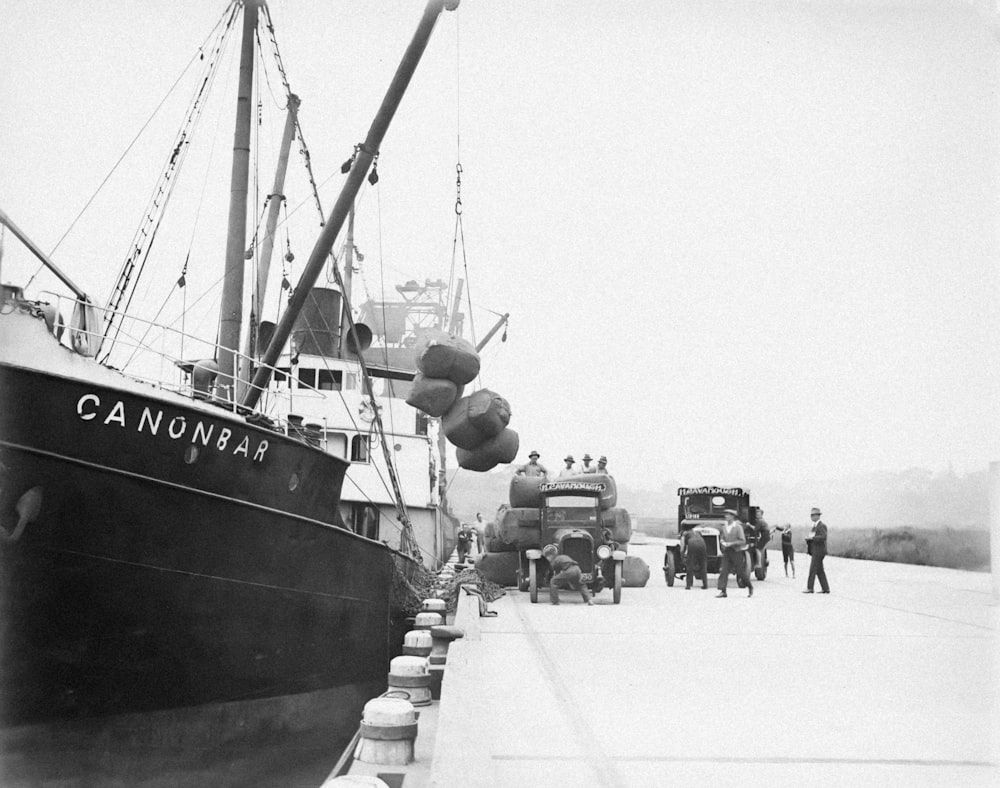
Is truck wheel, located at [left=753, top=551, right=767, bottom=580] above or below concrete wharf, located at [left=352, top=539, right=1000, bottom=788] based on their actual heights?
above

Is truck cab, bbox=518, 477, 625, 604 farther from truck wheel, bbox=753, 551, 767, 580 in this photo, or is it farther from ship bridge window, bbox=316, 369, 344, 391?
ship bridge window, bbox=316, 369, 344, 391

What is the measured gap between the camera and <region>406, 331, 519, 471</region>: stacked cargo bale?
9.71 meters

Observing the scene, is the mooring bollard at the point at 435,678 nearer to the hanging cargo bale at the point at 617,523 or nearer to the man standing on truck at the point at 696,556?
the hanging cargo bale at the point at 617,523

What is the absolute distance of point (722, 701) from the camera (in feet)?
16.7

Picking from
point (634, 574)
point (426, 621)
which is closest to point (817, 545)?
point (634, 574)

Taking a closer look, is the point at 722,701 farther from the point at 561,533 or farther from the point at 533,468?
the point at 533,468

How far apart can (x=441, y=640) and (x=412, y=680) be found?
1349 mm

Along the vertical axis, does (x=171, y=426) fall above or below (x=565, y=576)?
above

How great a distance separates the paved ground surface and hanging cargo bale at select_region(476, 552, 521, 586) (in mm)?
4283

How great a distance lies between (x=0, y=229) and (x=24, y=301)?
6.38 ft

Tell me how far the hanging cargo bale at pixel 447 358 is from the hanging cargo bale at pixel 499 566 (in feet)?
15.3

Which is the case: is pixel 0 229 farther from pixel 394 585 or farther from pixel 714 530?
pixel 714 530

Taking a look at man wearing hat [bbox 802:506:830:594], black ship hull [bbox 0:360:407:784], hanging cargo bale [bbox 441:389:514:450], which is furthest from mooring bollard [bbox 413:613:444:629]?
man wearing hat [bbox 802:506:830:594]

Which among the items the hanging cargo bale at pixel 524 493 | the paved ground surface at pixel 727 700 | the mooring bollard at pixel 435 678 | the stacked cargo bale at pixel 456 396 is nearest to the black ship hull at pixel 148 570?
the stacked cargo bale at pixel 456 396
